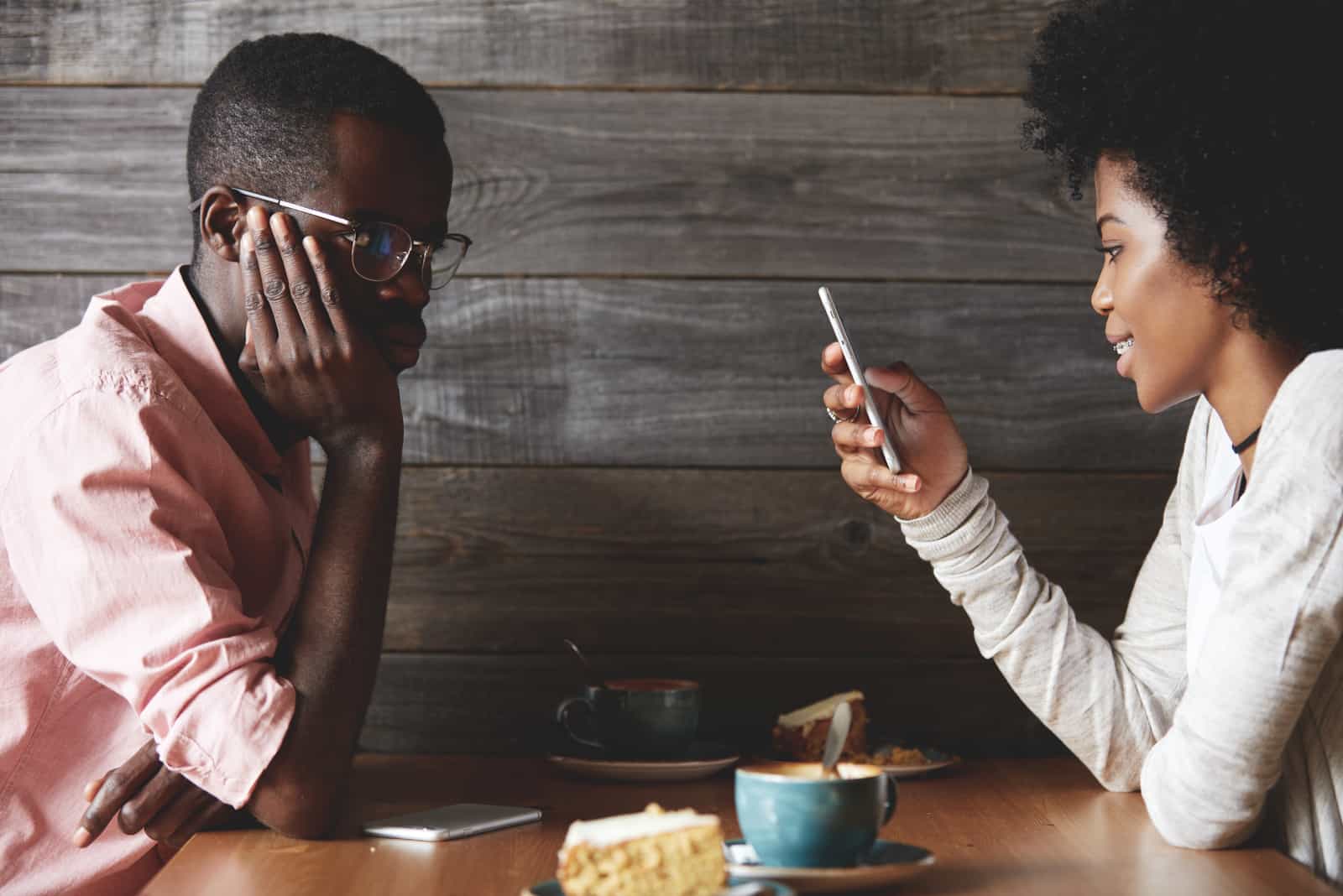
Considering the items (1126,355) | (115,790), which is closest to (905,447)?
(1126,355)

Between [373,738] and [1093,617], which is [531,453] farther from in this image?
[1093,617]

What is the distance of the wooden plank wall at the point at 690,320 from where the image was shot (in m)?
1.54

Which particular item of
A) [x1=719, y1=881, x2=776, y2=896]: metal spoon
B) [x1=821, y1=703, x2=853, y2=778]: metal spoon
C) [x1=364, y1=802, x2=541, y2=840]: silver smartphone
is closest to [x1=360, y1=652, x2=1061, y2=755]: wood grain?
[x1=364, y1=802, x2=541, y2=840]: silver smartphone

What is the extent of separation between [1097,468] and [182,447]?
3.53ft

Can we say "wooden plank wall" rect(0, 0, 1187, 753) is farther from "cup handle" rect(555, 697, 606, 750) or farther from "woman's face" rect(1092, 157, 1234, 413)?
"woman's face" rect(1092, 157, 1234, 413)

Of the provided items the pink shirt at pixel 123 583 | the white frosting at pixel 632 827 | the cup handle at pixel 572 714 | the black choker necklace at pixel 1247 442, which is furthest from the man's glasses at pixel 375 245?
the black choker necklace at pixel 1247 442

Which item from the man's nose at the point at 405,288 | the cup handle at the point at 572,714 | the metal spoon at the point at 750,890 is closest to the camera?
the metal spoon at the point at 750,890

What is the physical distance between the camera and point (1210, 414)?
4.16 feet

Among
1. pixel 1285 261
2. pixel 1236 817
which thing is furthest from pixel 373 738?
pixel 1285 261

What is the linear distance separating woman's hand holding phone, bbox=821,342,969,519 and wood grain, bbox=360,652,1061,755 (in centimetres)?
38

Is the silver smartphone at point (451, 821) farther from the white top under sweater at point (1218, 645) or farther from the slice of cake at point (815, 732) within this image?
the white top under sweater at point (1218, 645)

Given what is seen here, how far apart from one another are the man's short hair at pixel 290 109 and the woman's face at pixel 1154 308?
0.64 metres

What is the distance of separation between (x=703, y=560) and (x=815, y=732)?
0.32 m

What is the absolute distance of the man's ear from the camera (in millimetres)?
1163
